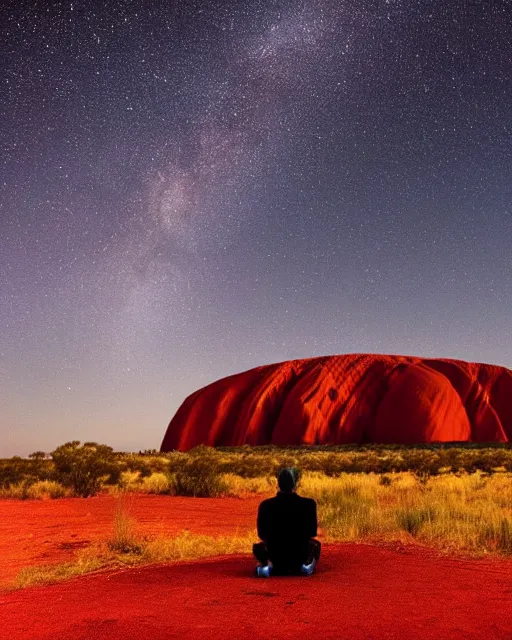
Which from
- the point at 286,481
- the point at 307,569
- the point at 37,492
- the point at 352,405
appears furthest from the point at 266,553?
the point at 352,405

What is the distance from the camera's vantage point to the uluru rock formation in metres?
51.9

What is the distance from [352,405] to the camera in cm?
5500

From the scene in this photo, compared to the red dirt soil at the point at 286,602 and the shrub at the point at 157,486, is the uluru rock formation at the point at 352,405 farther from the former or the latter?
the red dirt soil at the point at 286,602

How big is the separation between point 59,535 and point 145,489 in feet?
25.7

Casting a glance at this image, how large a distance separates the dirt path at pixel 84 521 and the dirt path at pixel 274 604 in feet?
6.84

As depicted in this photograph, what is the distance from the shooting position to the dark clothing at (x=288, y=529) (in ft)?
22.6

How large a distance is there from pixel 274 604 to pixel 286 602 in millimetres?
133

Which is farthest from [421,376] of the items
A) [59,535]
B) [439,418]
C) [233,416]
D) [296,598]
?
[296,598]

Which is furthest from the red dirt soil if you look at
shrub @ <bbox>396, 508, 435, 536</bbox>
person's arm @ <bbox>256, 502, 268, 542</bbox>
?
shrub @ <bbox>396, 508, 435, 536</bbox>

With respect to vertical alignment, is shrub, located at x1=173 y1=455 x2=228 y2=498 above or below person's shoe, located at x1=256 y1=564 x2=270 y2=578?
above

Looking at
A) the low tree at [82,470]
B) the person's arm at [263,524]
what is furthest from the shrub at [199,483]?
the person's arm at [263,524]

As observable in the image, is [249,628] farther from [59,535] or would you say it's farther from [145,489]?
[145,489]

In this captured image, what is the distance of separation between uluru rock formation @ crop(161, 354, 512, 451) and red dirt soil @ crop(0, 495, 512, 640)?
1738 inches

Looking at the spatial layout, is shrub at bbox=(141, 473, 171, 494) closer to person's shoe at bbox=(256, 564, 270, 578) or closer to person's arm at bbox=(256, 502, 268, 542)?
person's arm at bbox=(256, 502, 268, 542)
